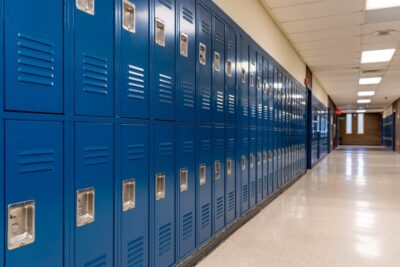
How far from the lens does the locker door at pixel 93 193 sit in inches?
60.0

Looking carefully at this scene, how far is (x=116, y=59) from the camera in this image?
A: 1.76 metres

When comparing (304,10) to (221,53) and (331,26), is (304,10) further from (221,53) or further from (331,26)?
(221,53)

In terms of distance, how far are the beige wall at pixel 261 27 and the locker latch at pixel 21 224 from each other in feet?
8.66

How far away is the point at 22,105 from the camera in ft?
4.04

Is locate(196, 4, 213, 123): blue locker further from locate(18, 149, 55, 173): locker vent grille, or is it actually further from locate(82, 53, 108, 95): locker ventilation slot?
locate(18, 149, 55, 173): locker vent grille

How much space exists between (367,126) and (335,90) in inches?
693

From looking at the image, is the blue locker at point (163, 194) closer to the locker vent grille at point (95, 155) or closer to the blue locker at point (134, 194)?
the blue locker at point (134, 194)

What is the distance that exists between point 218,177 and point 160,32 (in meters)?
1.60

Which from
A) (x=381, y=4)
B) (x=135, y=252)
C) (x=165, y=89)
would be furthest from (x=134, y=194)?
(x=381, y=4)

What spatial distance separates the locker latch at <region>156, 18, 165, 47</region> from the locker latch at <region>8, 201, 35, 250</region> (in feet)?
4.29

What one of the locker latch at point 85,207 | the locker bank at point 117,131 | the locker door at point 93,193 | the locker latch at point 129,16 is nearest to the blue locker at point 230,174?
the locker bank at point 117,131

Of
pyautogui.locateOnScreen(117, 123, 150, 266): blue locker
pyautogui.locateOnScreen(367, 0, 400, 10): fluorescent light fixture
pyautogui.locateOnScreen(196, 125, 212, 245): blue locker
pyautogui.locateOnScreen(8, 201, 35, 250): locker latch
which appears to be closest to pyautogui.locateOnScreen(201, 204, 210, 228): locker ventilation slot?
pyautogui.locateOnScreen(196, 125, 212, 245): blue locker

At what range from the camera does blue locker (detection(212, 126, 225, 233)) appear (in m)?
3.16

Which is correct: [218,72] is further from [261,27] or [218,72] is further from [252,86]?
[261,27]
